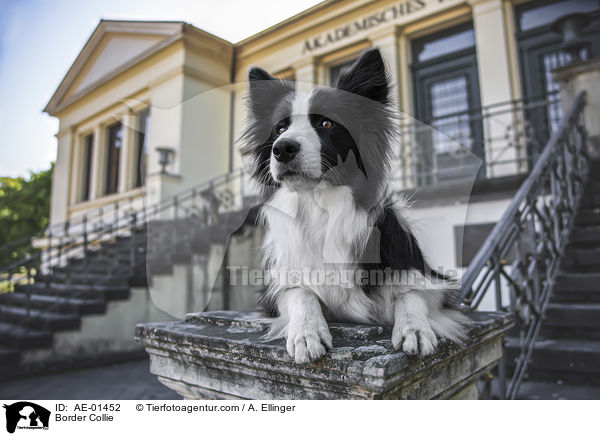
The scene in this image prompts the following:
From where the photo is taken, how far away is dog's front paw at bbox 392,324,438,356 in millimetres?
746

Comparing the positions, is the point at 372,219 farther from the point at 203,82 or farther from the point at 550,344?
the point at 550,344

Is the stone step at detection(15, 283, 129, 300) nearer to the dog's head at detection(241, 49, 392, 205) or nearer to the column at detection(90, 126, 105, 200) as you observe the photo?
the column at detection(90, 126, 105, 200)

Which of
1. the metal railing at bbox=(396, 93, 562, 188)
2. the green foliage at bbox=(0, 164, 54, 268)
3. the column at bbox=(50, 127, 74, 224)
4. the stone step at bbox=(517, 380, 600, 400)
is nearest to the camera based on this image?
the column at bbox=(50, 127, 74, 224)

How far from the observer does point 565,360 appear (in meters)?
1.88

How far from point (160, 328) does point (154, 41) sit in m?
0.89

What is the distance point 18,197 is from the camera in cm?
249

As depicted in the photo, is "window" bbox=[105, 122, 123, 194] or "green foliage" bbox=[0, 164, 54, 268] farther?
"green foliage" bbox=[0, 164, 54, 268]

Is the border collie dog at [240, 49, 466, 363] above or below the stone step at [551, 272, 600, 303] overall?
above

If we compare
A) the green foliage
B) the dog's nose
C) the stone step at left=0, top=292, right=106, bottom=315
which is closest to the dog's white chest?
the dog's nose

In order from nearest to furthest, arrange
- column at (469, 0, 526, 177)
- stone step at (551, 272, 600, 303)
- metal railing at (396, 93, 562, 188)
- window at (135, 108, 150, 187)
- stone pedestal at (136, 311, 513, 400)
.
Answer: stone pedestal at (136, 311, 513, 400) → window at (135, 108, 150, 187) → stone step at (551, 272, 600, 303) → metal railing at (396, 93, 562, 188) → column at (469, 0, 526, 177)

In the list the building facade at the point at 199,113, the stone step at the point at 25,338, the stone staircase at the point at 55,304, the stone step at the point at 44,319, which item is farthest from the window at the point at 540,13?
the stone step at the point at 25,338

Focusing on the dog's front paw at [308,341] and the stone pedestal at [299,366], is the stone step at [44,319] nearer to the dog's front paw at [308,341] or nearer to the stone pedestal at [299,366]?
the stone pedestal at [299,366]
